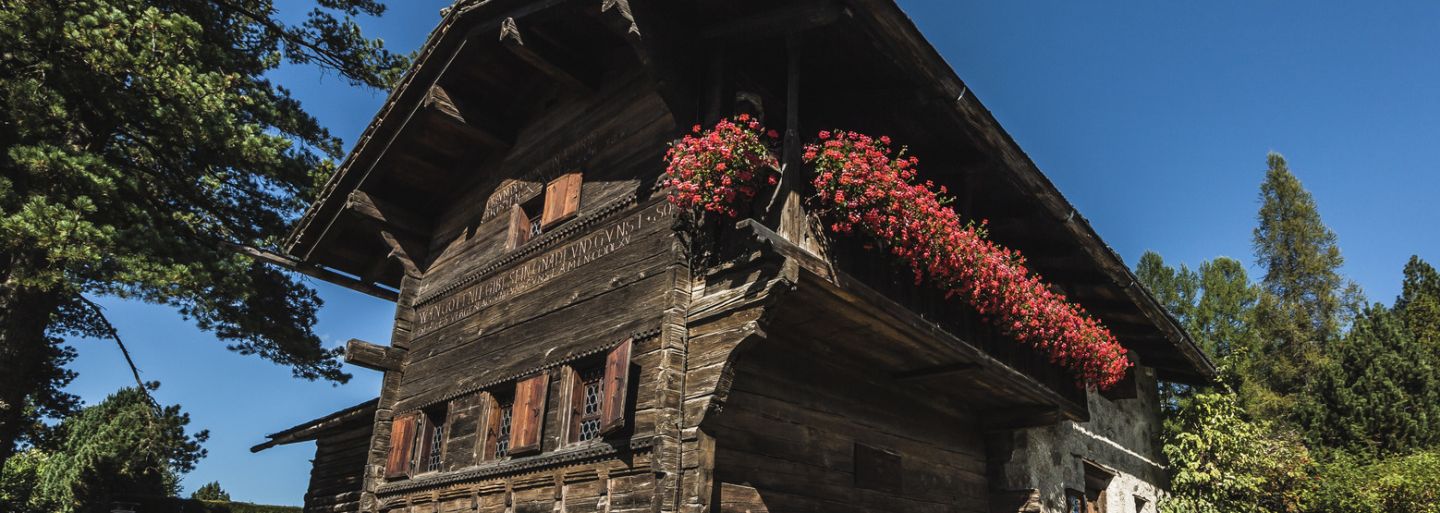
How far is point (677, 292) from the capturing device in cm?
736

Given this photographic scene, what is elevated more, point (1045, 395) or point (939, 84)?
point (939, 84)

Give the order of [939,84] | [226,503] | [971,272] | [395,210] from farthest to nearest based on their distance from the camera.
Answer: [226,503]
[395,210]
[971,272]
[939,84]

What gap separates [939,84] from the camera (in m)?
7.87

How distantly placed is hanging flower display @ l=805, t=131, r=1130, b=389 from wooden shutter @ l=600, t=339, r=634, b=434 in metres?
2.10

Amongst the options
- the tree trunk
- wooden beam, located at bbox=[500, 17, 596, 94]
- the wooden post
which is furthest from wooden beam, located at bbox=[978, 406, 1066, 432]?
the tree trunk

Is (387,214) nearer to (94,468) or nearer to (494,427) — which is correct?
(494,427)

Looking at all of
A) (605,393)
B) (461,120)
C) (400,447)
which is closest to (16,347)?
(400,447)

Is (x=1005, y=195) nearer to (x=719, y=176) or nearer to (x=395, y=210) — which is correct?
(x=719, y=176)

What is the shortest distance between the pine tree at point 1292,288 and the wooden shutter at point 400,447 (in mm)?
26755

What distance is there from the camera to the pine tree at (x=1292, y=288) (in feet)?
95.5

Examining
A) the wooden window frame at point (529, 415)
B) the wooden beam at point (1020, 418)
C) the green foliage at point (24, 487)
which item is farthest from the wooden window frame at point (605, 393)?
the green foliage at point (24, 487)

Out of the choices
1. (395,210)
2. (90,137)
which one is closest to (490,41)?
(395,210)

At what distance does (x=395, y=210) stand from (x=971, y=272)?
788 centimetres

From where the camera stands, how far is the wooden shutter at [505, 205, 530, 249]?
33.2ft
